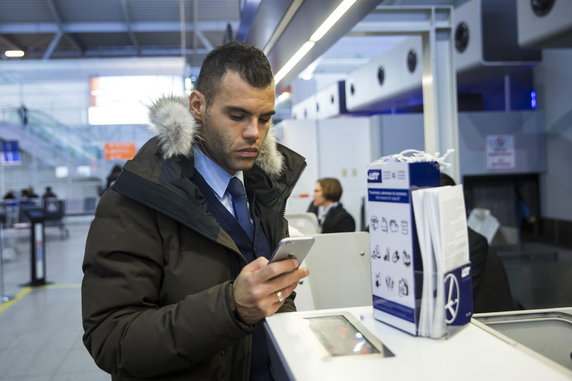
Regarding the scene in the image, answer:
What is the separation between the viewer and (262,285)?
3.36 ft

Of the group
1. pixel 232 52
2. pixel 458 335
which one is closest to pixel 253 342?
pixel 458 335

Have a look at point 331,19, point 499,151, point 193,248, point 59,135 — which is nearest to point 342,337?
point 193,248

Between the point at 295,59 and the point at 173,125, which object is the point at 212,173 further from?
the point at 295,59

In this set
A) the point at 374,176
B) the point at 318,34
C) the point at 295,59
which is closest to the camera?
the point at 374,176

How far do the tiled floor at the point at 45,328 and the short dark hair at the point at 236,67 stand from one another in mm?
3229

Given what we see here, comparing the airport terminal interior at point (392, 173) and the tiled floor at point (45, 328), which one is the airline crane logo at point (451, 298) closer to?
the airport terminal interior at point (392, 173)

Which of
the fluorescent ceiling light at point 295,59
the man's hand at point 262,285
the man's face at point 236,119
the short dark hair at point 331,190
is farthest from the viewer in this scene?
the short dark hair at point 331,190

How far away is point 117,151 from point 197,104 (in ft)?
59.6

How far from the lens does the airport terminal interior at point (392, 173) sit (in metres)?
0.95

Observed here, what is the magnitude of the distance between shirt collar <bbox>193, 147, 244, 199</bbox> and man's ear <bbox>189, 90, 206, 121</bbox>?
103mm

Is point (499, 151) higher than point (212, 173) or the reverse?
higher

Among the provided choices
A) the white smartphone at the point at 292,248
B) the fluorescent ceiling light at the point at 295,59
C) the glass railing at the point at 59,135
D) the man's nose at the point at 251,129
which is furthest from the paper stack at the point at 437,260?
the glass railing at the point at 59,135

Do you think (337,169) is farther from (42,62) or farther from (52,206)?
(42,62)

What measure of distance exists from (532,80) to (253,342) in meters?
8.29
